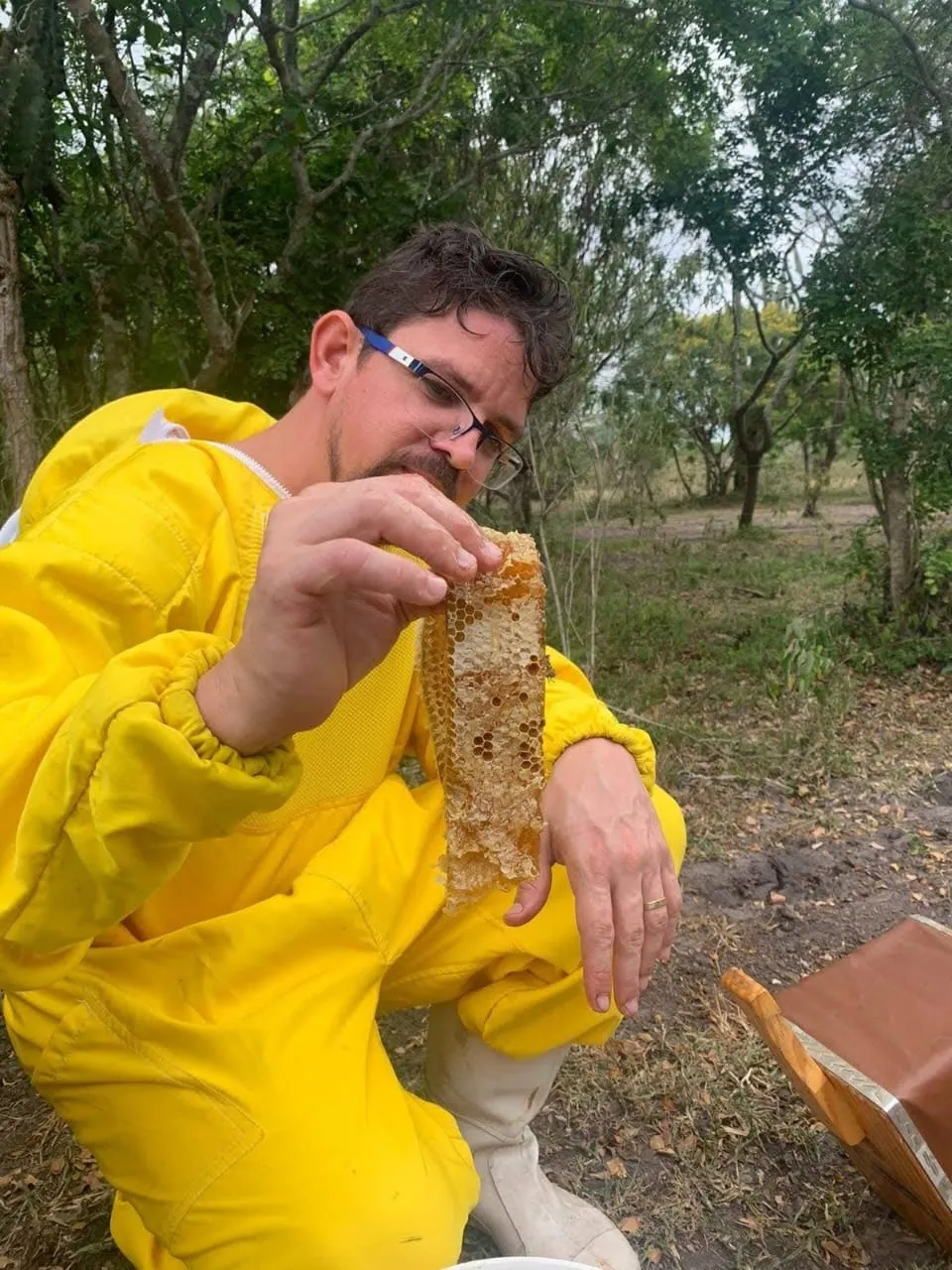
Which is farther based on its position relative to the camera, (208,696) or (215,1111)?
(215,1111)

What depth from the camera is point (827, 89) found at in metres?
6.29

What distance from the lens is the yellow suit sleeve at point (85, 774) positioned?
996mm

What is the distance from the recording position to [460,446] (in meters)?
1.70

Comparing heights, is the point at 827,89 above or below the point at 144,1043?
above

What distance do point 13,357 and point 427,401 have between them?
2676mm

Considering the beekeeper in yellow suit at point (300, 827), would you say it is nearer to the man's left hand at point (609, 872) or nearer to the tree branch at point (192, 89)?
the man's left hand at point (609, 872)

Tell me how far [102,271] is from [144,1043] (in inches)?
204

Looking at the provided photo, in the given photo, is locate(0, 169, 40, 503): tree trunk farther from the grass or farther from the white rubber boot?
the white rubber boot

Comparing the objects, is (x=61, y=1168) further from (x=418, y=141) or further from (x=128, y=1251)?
(x=418, y=141)

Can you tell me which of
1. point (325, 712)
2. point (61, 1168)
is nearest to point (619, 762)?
point (325, 712)

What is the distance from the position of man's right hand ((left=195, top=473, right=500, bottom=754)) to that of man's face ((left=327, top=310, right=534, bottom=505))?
0.64 m

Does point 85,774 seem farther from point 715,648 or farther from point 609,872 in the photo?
point 715,648

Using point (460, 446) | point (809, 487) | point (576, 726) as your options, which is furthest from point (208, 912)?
point (809, 487)

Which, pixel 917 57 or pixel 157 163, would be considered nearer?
pixel 157 163
